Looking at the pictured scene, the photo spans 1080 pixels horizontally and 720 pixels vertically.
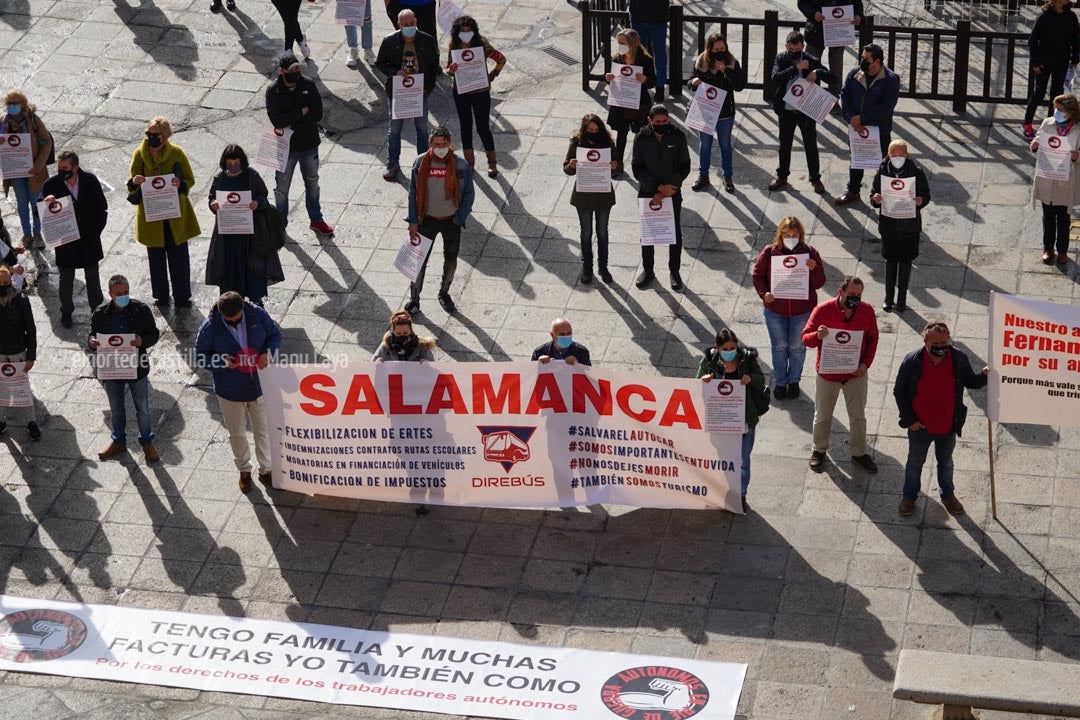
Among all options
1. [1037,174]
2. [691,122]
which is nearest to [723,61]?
[691,122]

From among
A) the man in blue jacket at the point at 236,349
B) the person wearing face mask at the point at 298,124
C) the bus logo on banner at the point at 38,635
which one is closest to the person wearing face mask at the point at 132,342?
the man in blue jacket at the point at 236,349

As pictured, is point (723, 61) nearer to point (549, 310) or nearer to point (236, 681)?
point (549, 310)

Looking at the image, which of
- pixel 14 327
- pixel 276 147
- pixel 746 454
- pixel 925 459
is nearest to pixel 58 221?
pixel 14 327

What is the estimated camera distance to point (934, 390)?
1259 centimetres

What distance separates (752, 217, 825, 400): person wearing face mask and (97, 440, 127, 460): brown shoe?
219 inches

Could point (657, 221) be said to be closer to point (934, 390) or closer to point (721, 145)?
point (721, 145)

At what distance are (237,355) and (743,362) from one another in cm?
398

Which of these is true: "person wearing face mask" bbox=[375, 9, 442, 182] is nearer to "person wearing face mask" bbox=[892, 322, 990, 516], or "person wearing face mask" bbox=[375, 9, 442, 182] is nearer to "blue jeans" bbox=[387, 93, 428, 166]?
"blue jeans" bbox=[387, 93, 428, 166]

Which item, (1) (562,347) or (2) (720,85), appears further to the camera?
(2) (720,85)

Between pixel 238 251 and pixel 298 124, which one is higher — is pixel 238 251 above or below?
below

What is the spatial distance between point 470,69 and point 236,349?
5741mm

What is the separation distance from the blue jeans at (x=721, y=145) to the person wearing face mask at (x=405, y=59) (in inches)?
115

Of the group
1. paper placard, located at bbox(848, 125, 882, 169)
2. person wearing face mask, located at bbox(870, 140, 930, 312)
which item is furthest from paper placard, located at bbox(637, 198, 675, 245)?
paper placard, located at bbox(848, 125, 882, 169)

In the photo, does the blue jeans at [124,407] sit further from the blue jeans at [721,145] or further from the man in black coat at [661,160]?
the blue jeans at [721,145]
